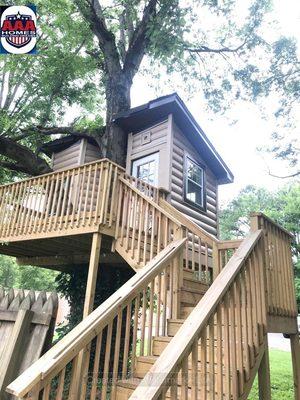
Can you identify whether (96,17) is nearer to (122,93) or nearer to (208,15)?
(122,93)

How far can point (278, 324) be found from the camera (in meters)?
4.55

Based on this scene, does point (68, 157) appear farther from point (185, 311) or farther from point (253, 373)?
point (253, 373)

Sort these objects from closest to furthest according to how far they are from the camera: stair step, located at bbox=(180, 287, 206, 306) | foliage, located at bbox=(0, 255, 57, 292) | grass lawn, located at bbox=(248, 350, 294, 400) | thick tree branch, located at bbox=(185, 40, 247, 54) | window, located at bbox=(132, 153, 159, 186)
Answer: stair step, located at bbox=(180, 287, 206, 306) < grass lawn, located at bbox=(248, 350, 294, 400) < window, located at bbox=(132, 153, 159, 186) < thick tree branch, located at bbox=(185, 40, 247, 54) < foliage, located at bbox=(0, 255, 57, 292)

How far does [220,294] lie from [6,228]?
6.91m

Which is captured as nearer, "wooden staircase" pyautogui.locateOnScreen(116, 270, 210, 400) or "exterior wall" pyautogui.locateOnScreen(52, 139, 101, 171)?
"wooden staircase" pyautogui.locateOnScreen(116, 270, 210, 400)

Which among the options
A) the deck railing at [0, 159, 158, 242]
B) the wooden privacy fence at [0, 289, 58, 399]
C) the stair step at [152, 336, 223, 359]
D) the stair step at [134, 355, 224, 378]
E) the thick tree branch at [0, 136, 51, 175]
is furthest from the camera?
the thick tree branch at [0, 136, 51, 175]

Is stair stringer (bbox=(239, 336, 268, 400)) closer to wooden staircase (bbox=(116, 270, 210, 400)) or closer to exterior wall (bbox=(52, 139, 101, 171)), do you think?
wooden staircase (bbox=(116, 270, 210, 400))

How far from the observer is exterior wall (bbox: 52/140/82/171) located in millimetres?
11422

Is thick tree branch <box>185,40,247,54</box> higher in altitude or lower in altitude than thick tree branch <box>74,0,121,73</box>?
higher

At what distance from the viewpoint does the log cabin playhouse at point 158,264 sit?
2.52 metres

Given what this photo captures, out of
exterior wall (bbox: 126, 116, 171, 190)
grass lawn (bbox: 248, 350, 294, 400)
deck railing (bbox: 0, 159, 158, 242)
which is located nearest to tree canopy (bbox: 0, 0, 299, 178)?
exterior wall (bbox: 126, 116, 171, 190)

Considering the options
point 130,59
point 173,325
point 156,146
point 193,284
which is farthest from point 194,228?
point 130,59

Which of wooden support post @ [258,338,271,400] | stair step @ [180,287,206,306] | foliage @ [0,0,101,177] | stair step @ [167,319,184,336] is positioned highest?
foliage @ [0,0,101,177]

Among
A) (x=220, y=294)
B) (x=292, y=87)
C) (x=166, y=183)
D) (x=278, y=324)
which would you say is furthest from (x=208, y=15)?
(x=220, y=294)
